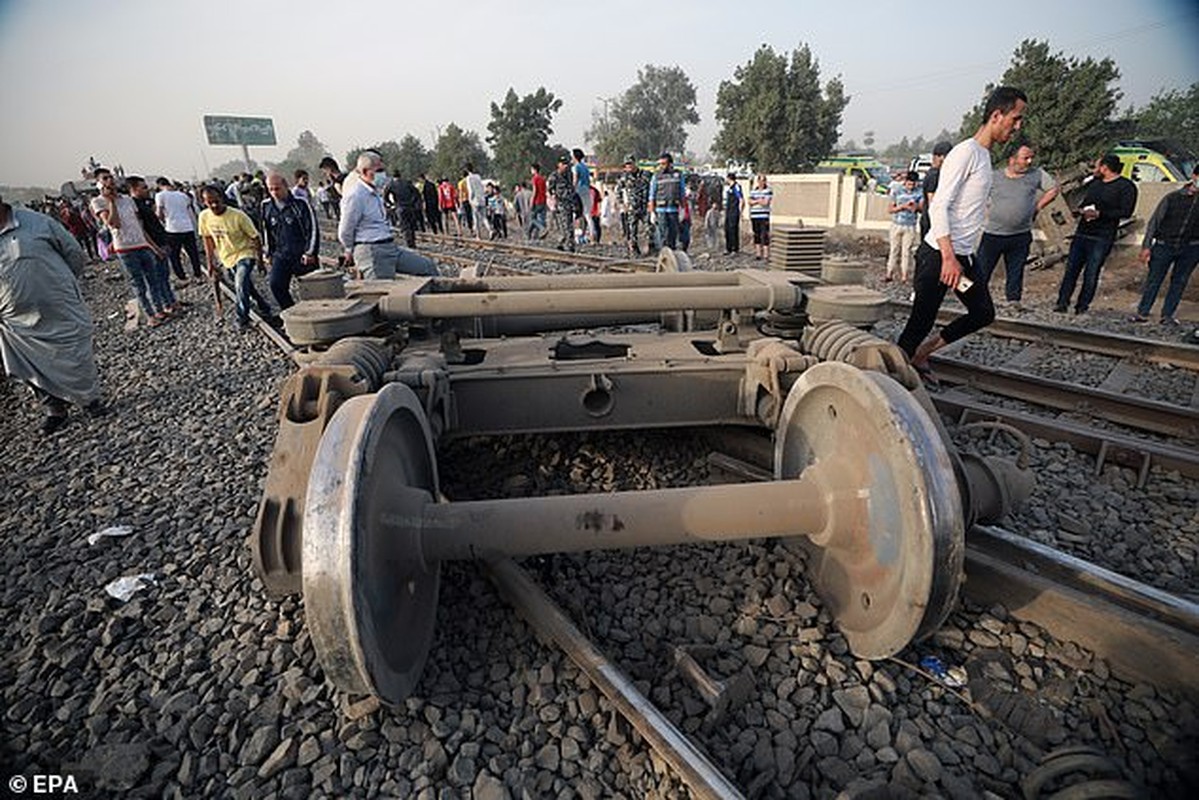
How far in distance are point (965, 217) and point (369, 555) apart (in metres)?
4.22

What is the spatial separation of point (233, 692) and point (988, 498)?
2.93 metres

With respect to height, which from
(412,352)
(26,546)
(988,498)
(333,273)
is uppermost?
(333,273)

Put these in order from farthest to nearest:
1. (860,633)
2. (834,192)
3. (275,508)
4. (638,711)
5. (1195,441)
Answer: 1. (834,192)
2. (1195,441)
3. (860,633)
4. (275,508)
5. (638,711)

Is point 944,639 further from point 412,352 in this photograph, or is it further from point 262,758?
point 412,352

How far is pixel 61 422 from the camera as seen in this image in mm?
5547

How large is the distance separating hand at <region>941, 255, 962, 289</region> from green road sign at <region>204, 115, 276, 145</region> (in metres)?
68.3

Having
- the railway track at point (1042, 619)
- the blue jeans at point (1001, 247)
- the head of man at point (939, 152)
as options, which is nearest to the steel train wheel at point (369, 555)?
the railway track at point (1042, 619)

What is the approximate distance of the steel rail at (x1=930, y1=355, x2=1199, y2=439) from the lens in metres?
4.27

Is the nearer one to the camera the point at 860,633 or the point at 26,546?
the point at 860,633

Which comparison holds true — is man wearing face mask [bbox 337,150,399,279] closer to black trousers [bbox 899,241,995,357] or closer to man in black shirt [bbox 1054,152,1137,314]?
black trousers [bbox 899,241,995,357]

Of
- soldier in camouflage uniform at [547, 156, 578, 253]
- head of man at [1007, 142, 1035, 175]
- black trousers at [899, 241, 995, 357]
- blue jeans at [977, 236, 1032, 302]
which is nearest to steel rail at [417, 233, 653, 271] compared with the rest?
soldier in camouflage uniform at [547, 156, 578, 253]

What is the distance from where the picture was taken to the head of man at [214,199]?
7.38 metres

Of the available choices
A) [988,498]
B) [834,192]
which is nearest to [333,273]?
[988,498]

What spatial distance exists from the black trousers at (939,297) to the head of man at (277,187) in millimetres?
6421
